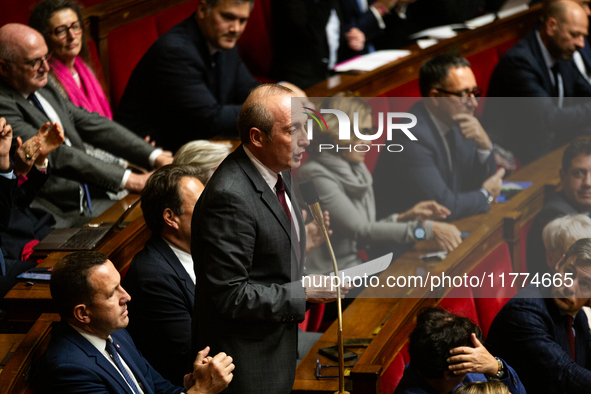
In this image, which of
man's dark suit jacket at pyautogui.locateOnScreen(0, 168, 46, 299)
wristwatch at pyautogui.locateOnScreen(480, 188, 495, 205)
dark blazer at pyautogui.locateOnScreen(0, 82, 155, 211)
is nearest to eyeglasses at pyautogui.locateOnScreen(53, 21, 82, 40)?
dark blazer at pyautogui.locateOnScreen(0, 82, 155, 211)

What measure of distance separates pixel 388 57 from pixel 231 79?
71cm

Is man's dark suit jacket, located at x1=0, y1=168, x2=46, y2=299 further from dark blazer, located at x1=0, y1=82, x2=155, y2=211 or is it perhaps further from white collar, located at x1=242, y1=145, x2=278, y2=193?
white collar, located at x1=242, y1=145, x2=278, y2=193

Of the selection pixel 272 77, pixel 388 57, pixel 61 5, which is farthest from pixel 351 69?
pixel 61 5

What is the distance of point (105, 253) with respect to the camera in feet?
4.65

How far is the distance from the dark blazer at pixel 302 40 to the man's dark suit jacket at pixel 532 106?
0.67m

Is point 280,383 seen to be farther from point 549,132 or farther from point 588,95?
point 588,95

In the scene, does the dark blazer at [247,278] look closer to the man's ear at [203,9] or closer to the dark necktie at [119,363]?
the dark necktie at [119,363]

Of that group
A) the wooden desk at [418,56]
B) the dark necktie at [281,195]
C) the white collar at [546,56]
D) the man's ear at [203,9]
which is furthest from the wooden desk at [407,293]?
the man's ear at [203,9]

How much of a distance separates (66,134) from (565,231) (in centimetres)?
118

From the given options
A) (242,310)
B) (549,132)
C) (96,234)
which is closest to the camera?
(242,310)

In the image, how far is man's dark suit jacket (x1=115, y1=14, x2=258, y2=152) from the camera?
1986 mm

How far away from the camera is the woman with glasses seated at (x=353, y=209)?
4.01ft

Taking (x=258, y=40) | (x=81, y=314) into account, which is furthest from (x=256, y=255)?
(x=258, y=40)

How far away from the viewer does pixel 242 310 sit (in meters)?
1.00
